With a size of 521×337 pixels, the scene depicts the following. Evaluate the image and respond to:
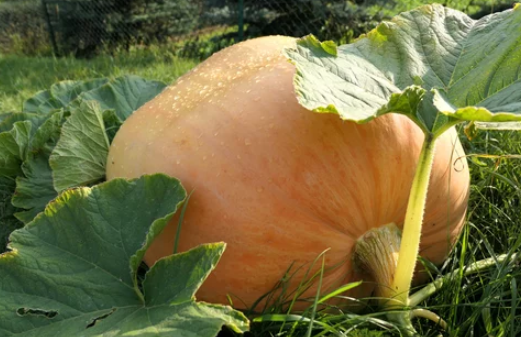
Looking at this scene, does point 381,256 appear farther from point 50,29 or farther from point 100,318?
point 50,29

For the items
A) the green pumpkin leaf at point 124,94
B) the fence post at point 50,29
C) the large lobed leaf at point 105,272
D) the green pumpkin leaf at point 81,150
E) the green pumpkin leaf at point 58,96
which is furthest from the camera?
the fence post at point 50,29

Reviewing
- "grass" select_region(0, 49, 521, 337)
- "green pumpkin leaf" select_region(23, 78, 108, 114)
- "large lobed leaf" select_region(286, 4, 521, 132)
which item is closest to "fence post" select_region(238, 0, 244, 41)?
"green pumpkin leaf" select_region(23, 78, 108, 114)

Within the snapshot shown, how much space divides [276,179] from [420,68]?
1.29 feet

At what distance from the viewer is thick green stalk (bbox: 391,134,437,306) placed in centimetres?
106

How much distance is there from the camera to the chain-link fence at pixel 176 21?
4.85 meters

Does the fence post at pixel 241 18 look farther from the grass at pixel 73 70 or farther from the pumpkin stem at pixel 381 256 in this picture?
the pumpkin stem at pixel 381 256

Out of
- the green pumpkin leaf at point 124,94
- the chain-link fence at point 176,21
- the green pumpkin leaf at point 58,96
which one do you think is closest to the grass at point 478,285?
the green pumpkin leaf at point 124,94

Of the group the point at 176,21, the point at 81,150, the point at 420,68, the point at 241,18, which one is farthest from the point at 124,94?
the point at 176,21

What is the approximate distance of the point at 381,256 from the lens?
1164 mm

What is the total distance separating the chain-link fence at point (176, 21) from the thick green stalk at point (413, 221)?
357cm

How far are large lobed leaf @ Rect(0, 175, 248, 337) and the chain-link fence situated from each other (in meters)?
3.72

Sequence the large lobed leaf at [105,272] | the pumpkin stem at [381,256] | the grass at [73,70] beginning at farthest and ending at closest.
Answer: the grass at [73,70], the pumpkin stem at [381,256], the large lobed leaf at [105,272]

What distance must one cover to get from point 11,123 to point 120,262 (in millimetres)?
1155

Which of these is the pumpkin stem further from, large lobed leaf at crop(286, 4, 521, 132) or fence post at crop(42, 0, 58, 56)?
fence post at crop(42, 0, 58, 56)
